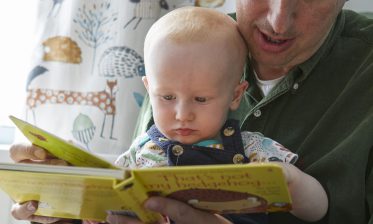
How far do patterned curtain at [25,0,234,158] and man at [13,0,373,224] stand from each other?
1.90 ft

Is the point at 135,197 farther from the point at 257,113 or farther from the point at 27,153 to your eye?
the point at 257,113

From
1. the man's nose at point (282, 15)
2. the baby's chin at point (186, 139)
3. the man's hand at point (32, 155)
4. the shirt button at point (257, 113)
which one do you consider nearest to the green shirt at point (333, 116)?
the shirt button at point (257, 113)

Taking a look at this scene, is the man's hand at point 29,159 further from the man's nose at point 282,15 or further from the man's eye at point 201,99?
the man's nose at point 282,15

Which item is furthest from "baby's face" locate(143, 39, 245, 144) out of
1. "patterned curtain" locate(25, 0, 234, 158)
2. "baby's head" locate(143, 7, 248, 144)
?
"patterned curtain" locate(25, 0, 234, 158)

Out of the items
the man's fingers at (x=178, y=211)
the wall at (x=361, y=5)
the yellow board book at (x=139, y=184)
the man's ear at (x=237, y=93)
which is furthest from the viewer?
the wall at (x=361, y=5)

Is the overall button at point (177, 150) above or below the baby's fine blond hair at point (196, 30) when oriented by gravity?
below

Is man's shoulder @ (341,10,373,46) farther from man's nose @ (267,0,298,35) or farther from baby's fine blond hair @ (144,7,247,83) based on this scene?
baby's fine blond hair @ (144,7,247,83)

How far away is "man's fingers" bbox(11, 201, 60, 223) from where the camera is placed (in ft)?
3.54

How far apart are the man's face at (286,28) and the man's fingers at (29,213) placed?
2.07 ft

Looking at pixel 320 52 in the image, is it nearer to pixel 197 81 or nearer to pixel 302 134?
pixel 302 134

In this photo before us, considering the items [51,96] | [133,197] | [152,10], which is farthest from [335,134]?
[51,96]

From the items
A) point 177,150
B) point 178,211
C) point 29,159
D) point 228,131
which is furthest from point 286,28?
point 29,159

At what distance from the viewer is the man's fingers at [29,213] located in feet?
3.54

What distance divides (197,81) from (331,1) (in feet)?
1.42
